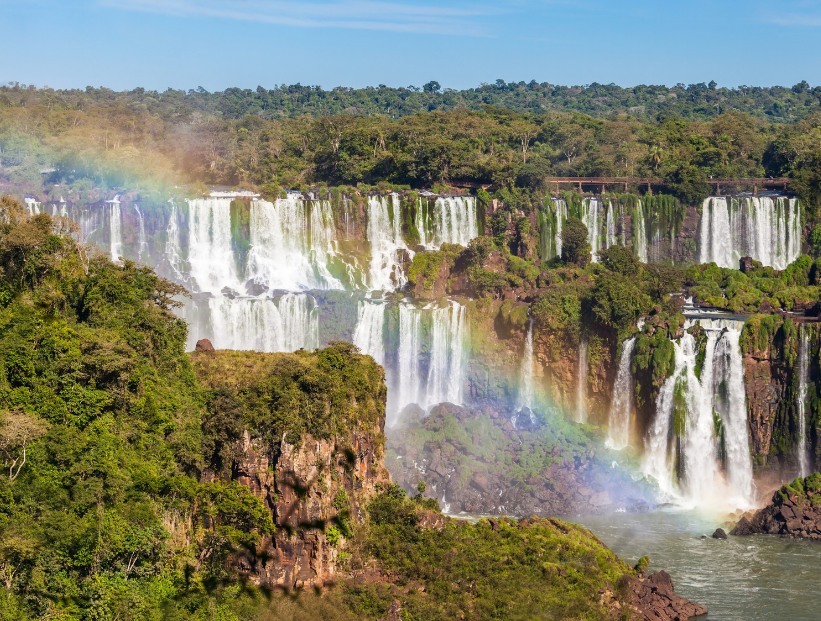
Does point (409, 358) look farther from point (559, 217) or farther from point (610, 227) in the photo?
point (610, 227)

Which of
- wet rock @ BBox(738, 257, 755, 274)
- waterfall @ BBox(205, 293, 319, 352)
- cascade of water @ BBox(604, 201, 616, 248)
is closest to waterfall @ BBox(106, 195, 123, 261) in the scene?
waterfall @ BBox(205, 293, 319, 352)

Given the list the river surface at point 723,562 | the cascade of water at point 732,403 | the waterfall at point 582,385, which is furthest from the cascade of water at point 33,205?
the cascade of water at point 732,403

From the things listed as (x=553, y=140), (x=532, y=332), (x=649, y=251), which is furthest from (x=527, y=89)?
(x=532, y=332)

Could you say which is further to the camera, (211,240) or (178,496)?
(211,240)

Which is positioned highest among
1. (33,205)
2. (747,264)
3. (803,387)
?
(33,205)

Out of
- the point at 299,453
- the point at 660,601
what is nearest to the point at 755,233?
the point at 660,601

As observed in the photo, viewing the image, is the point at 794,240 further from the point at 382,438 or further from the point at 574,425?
the point at 382,438

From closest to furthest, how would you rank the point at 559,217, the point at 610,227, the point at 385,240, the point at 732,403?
the point at 732,403 → the point at 385,240 → the point at 559,217 → the point at 610,227

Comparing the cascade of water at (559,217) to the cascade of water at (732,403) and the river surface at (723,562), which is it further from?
the river surface at (723,562)
